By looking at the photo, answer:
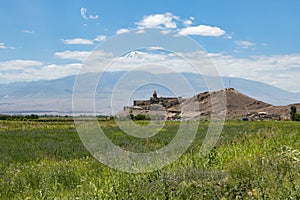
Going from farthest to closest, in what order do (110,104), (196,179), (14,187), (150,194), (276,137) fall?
(276,137)
(110,104)
(14,187)
(196,179)
(150,194)

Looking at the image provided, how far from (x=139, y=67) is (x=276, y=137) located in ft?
18.9

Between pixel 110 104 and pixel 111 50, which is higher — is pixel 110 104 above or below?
below

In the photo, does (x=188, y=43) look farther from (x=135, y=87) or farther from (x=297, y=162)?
(x=297, y=162)

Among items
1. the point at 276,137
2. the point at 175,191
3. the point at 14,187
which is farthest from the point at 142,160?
the point at 276,137

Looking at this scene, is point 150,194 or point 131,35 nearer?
point 150,194

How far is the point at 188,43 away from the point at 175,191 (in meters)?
3.94

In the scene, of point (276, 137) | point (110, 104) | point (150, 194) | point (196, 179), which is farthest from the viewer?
point (276, 137)

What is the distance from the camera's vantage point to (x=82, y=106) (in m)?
8.27

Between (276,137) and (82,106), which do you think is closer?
(82,106)

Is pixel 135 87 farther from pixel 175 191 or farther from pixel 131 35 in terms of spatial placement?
pixel 175 191

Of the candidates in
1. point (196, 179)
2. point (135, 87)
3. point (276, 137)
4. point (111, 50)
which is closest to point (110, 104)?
point (135, 87)

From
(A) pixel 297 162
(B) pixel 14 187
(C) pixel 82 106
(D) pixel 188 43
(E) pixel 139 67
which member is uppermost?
(D) pixel 188 43

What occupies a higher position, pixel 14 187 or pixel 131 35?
pixel 131 35

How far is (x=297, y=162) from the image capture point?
256 inches
